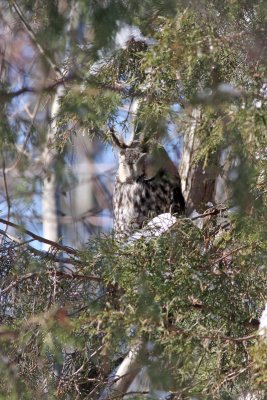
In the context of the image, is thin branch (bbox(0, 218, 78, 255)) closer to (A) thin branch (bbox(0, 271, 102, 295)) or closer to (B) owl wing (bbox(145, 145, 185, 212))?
(A) thin branch (bbox(0, 271, 102, 295))

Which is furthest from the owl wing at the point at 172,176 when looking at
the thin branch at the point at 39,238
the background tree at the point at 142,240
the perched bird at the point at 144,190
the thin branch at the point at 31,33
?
the thin branch at the point at 31,33

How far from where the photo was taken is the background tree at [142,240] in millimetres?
2592

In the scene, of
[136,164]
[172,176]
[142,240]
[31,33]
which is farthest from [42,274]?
[172,176]

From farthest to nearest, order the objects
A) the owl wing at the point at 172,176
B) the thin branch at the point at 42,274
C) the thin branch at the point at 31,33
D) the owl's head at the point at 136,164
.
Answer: the owl wing at the point at 172,176 → the owl's head at the point at 136,164 → the thin branch at the point at 42,274 → the thin branch at the point at 31,33

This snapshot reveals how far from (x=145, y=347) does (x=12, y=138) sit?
82cm

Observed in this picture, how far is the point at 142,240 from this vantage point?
311 cm

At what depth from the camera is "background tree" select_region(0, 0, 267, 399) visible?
2.59 meters

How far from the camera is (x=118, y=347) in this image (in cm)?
288

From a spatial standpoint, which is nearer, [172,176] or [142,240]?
[142,240]

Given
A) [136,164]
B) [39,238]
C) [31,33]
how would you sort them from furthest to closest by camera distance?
[136,164], [39,238], [31,33]

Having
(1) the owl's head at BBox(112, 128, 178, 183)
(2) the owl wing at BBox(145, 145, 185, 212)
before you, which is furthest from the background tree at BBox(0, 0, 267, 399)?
(2) the owl wing at BBox(145, 145, 185, 212)

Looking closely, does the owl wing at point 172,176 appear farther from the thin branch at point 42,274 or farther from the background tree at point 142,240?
the thin branch at point 42,274

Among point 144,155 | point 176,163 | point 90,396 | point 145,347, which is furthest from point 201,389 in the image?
point 176,163

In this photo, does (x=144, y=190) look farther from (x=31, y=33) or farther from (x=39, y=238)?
(x=31, y=33)
